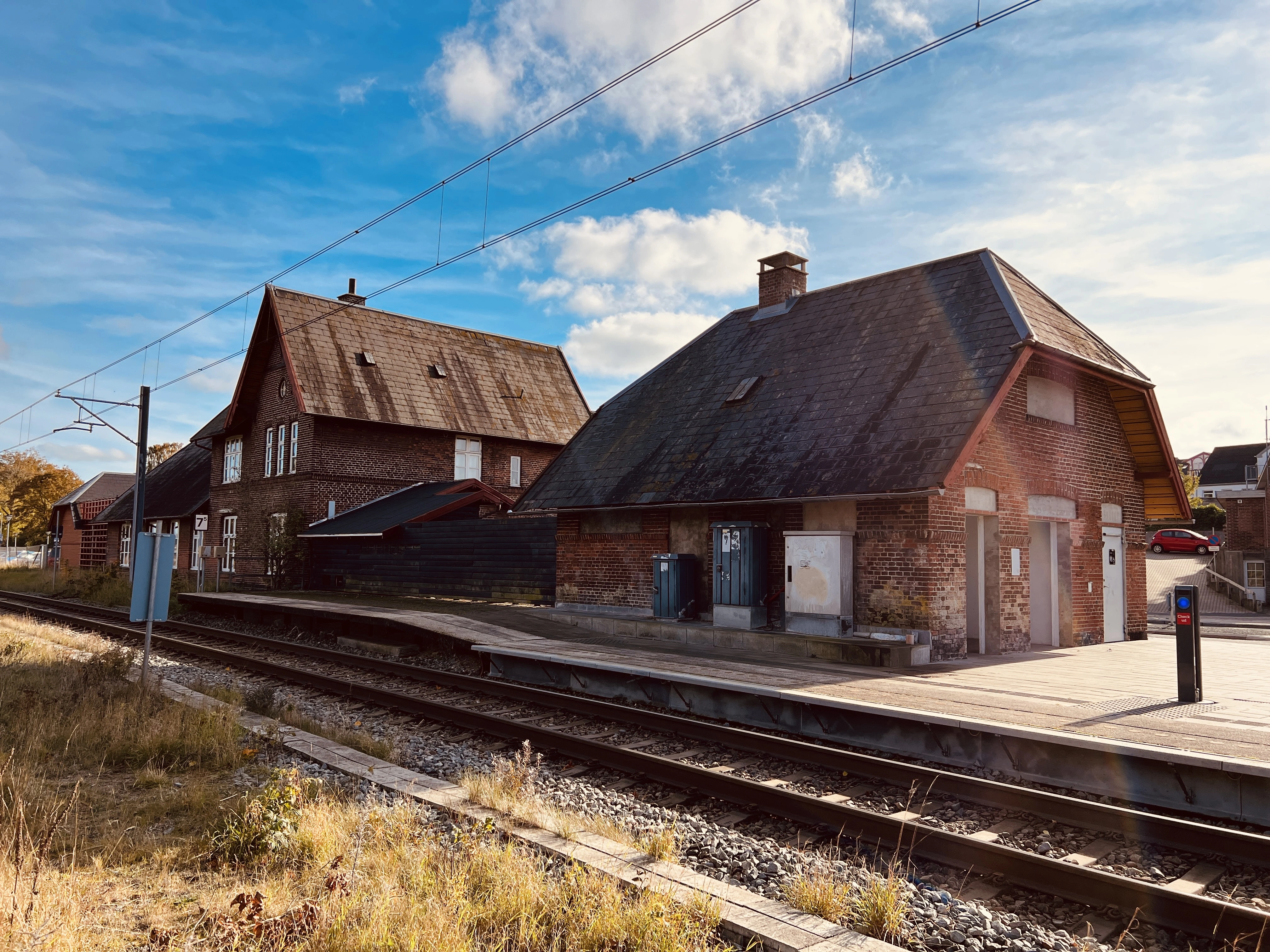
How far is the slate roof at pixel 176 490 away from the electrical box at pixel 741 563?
28490 millimetres

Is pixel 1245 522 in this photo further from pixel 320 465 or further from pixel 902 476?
pixel 320 465

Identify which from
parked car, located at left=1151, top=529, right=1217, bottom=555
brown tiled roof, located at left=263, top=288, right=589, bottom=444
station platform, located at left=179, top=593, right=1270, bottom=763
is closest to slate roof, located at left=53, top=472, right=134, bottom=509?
brown tiled roof, located at left=263, top=288, right=589, bottom=444

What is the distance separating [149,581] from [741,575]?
905 cm

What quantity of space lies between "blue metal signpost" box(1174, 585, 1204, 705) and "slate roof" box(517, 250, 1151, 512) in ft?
11.4

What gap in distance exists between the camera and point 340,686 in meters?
11.5

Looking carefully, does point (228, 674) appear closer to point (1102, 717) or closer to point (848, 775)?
point (848, 775)

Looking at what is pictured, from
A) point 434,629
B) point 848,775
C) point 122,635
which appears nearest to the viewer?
point 848,775

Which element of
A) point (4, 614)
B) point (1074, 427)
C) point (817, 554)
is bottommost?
point (4, 614)

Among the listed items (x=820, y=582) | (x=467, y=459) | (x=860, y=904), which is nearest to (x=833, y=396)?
(x=820, y=582)

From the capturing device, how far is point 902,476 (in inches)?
485

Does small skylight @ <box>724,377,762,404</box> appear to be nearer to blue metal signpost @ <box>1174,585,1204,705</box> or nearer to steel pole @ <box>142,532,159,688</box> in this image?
blue metal signpost @ <box>1174,585,1204,705</box>

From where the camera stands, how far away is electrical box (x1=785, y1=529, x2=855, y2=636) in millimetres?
13406

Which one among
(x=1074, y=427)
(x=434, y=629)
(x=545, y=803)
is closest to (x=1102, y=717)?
(x=545, y=803)

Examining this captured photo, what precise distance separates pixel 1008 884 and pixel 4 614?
27071 millimetres
